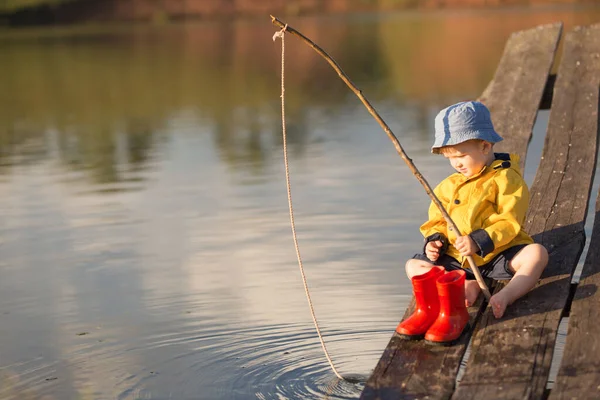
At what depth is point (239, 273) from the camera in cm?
607

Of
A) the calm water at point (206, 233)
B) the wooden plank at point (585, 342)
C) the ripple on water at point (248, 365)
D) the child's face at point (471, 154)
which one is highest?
the child's face at point (471, 154)

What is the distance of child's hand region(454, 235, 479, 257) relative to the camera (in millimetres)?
4137

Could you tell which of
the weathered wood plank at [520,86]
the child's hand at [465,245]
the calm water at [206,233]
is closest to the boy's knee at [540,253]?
the child's hand at [465,245]

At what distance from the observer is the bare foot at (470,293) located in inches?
165

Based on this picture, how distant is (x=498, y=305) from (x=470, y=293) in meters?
0.18

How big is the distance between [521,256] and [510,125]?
2.23 m

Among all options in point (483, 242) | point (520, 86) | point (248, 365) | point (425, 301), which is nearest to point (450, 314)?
point (425, 301)

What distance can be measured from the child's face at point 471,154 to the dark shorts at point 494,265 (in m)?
0.34

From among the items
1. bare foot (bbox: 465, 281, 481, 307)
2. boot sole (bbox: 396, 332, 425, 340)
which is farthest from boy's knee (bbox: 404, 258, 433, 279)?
boot sole (bbox: 396, 332, 425, 340)

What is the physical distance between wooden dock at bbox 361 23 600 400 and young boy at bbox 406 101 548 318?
4.2 inches

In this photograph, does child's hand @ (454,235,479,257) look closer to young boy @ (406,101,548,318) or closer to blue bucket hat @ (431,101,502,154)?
young boy @ (406,101,548,318)

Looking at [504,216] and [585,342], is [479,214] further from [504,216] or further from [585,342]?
[585,342]

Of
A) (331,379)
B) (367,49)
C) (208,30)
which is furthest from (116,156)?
(208,30)

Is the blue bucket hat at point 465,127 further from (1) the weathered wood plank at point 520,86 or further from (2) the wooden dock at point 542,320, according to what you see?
(1) the weathered wood plank at point 520,86
